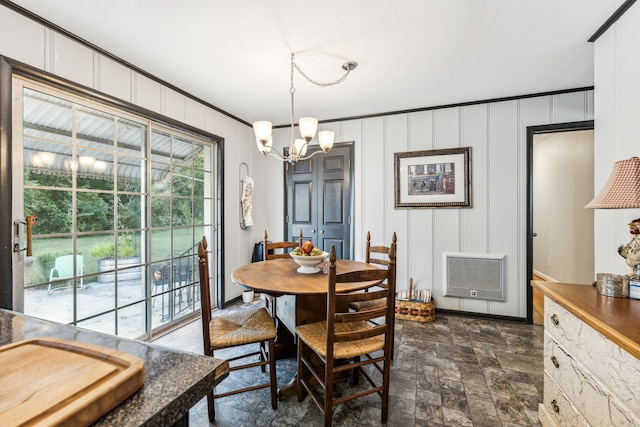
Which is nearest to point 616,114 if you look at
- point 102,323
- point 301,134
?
point 301,134

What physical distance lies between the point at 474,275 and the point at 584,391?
2.13 metres

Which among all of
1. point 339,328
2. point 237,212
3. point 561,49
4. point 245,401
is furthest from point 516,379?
point 237,212

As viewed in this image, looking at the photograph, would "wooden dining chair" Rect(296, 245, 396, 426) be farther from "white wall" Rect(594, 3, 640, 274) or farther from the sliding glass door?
the sliding glass door

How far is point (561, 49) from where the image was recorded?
7.40ft

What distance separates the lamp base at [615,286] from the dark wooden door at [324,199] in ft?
8.60

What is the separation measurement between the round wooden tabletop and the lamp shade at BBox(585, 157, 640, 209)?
134 cm

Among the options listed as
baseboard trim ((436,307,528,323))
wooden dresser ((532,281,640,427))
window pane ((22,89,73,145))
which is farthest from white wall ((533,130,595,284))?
window pane ((22,89,73,145))

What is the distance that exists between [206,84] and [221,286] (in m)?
2.33

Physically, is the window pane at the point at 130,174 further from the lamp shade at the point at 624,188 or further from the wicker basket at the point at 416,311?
the lamp shade at the point at 624,188

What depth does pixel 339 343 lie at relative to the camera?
1.66 m

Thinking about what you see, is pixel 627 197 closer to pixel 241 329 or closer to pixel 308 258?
pixel 308 258

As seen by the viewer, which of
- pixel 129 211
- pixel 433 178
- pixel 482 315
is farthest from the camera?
pixel 433 178

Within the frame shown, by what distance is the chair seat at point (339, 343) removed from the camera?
1.58m

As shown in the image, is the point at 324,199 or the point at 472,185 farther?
the point at 324,199
